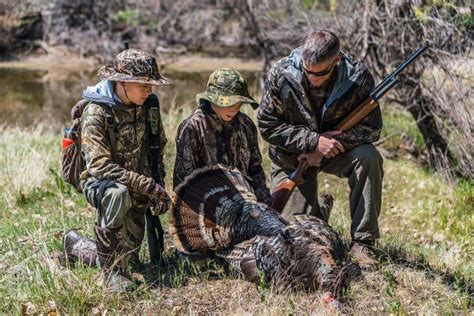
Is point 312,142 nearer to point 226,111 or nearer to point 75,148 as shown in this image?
point 226,111

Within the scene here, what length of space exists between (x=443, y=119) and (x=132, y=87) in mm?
6077

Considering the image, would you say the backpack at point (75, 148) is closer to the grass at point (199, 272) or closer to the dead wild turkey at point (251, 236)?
the grass at point (199, 272)

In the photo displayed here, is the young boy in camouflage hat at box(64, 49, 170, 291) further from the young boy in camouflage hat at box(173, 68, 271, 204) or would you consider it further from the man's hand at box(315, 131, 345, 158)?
the man's hand at box(315, 131, 345, 158)

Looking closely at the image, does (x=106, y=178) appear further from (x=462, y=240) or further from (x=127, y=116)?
(x=462, y=240)

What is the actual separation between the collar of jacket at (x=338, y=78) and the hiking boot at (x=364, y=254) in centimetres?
109

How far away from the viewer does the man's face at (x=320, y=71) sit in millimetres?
5441

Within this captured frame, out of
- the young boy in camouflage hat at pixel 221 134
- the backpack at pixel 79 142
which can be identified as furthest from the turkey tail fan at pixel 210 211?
the backpack at pixel 79 142

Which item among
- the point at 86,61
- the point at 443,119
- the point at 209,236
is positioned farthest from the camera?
the point at 86,61

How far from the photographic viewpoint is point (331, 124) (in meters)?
5.95

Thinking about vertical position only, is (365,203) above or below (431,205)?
above

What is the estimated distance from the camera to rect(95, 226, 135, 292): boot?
4891mm

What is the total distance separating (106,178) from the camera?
495cm

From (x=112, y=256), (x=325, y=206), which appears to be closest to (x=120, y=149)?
(x=112, y=256)

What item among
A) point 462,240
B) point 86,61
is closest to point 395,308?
point 462,240
